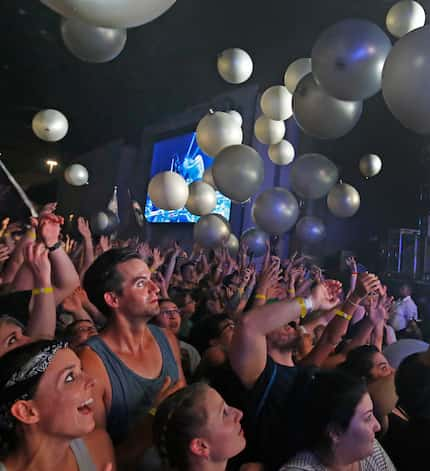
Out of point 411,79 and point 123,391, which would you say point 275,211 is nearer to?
point 411,79

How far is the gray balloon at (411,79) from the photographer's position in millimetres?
1567

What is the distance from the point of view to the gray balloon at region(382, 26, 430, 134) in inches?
61.7

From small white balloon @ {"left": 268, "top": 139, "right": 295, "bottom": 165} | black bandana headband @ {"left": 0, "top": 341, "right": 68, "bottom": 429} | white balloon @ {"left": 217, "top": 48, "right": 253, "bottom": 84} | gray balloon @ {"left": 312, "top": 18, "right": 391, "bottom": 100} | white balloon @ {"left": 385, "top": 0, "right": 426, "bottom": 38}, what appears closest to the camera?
black bandana headband @ {"left": 0, "top": 341, "right": 68, "bottom": 429}

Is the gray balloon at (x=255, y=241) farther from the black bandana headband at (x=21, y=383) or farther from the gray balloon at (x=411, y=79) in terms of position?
the black bandana headband at (x=21, y=383)

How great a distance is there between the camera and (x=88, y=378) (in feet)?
2.82

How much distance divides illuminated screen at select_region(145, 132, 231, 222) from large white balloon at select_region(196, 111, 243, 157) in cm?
275

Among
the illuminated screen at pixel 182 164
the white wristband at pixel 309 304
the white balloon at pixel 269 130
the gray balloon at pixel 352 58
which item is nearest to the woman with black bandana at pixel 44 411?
the white wristband at pixel 309 304

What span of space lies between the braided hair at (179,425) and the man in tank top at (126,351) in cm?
14

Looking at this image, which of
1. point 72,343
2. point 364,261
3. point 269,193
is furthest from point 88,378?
point 364,261

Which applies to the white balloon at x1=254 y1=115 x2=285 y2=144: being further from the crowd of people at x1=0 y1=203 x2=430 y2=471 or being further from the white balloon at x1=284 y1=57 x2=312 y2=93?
the crowd of people at x1=0 y1=203 x2=430 y2=471

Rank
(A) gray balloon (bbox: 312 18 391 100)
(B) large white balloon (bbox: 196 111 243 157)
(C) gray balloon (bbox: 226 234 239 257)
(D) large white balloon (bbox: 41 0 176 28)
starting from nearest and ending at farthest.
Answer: (D) large white balloon (bbox: 41 0 176 28)
(A) gray balloon (bbox: 312 18 391 100)
(B) large white balloon (bbox: 196 111 243 157)
(C) gray balloon (bbox: 226 234 239 257)

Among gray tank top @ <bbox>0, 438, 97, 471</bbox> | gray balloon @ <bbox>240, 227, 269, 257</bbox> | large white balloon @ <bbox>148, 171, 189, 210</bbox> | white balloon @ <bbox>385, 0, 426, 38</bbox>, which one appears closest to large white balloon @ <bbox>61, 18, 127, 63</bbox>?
large white balloon @ <bbox>148, 171, 189, 210</bbox>

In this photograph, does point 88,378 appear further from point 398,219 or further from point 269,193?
point 398,219

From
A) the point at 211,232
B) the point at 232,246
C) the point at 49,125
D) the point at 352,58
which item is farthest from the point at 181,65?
the point at 352,58
